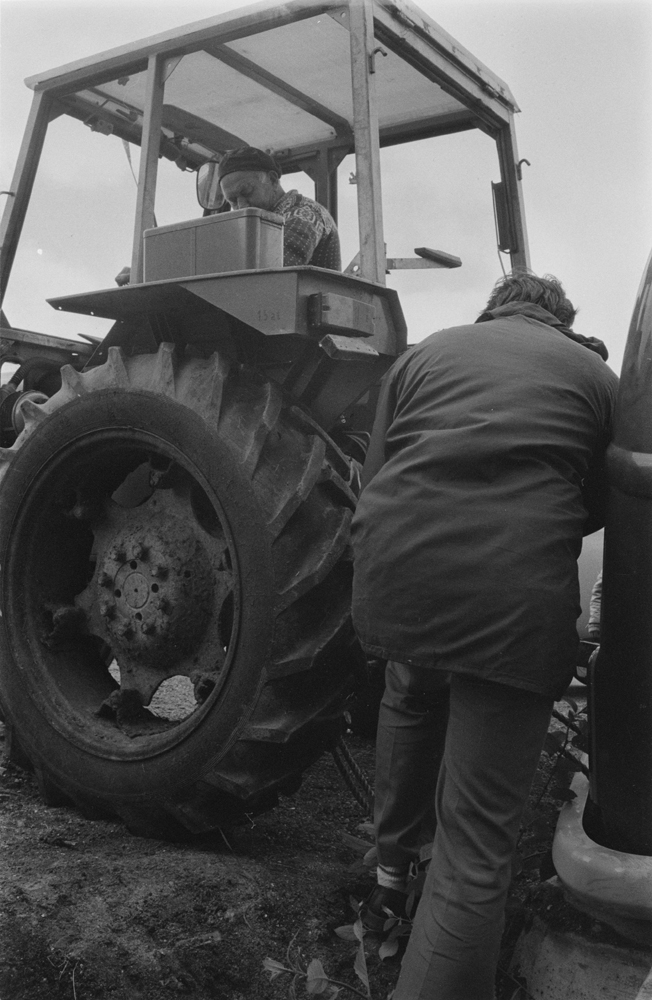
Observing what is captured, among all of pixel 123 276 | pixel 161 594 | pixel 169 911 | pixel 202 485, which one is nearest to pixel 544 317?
pixel 202 485

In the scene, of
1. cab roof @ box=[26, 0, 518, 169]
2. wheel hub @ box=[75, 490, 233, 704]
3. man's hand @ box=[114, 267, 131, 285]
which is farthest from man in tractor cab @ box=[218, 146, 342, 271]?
wheel hub @ box=[75, 490, 233, 704]

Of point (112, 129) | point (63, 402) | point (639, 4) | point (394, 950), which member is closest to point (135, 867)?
point (394, 950)

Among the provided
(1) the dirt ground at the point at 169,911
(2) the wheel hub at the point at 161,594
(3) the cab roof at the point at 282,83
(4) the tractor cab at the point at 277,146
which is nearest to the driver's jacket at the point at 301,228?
(4) the tractor cab at the point at 277,146

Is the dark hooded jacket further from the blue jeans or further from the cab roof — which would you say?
the cab roof

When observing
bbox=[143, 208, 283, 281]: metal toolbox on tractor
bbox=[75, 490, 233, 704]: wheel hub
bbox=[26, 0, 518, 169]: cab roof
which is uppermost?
bbox=[26, 0, 518, 169]: cab roof

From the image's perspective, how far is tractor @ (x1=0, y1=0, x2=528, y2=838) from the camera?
7.21ft

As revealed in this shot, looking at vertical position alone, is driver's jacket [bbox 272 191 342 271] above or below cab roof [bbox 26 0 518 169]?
below

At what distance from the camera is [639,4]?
215cm

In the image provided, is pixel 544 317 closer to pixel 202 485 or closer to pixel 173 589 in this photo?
pixel 202 485

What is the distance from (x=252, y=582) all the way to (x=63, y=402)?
0.94m

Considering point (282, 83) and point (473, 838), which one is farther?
point (282, 83)

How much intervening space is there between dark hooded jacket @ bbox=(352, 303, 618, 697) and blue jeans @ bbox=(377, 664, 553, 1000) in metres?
0.09

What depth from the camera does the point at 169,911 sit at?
6.58ft

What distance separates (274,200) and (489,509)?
5.26 feet
